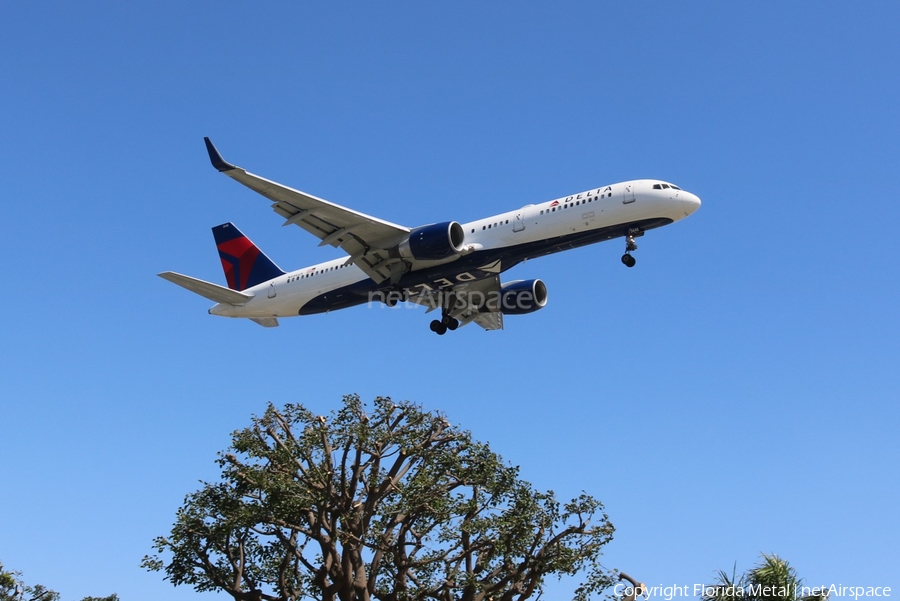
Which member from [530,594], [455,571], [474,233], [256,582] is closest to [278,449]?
[256,582]

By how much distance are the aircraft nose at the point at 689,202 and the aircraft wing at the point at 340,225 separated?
9.60 m

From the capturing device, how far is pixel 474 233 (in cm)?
3103

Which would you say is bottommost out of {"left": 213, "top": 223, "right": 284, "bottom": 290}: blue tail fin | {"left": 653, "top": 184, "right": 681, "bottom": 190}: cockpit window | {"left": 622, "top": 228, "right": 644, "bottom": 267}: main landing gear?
{"left": 622, "top": 228, "right": 644, "bottom": 267}: main landing gear

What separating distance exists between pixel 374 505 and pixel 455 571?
9.57 feet

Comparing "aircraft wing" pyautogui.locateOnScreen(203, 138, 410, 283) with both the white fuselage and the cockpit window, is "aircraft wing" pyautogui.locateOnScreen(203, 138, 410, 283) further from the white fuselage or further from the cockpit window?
the cockpit window

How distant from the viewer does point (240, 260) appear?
39.4 metres

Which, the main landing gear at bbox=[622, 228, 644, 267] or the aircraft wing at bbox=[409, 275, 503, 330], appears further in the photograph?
the aircraft wing at bbox=[409, 275, 503, 330]

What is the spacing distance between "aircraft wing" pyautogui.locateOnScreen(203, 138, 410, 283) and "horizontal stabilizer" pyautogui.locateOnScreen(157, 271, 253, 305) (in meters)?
6.37

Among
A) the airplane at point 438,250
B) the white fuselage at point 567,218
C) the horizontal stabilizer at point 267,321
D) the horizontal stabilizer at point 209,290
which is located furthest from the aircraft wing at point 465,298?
the horizontal stabilizer at point 209,290

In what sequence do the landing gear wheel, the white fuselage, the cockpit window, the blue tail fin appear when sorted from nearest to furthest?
the white fuselage, the cockpit window, the landing gear wheel, the blue tail fin

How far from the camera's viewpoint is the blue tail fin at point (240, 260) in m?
38.2

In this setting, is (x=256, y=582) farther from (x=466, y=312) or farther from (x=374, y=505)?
(x=466, y=312)

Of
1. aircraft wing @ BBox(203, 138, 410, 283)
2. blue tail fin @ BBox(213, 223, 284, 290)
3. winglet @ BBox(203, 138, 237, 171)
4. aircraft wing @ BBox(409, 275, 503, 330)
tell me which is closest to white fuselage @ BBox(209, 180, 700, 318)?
aircraft wing @ BBox(203, 138, 410, 283)

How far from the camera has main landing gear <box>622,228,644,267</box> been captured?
2856 cm
